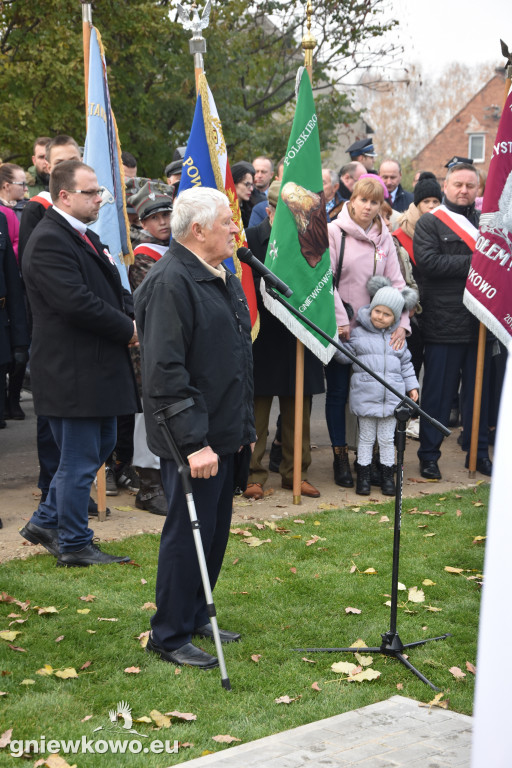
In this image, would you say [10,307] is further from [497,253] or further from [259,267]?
[497,253]

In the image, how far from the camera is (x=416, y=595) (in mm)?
5539

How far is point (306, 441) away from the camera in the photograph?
8039 millimetres

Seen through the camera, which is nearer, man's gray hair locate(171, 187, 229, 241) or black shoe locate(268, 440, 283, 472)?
man's gray hair locate(171, 187, 229, 241)

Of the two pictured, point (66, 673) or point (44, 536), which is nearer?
point (66, 673)

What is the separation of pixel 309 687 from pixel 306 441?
12.6ft

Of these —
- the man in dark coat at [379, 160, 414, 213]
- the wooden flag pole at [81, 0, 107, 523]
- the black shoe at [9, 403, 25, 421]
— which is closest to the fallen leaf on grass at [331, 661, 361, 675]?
the wooden flag pole at [81, 0, 107, 523]

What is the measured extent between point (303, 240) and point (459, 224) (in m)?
1.80

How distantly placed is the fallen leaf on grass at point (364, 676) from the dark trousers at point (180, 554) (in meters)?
0.83

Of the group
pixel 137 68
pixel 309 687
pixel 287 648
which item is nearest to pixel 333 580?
pixel 287 648

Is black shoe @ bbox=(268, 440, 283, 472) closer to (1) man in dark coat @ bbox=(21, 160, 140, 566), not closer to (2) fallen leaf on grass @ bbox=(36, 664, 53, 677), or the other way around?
(1) man in dark coat @ bbox=(21, 160, 140, 566)

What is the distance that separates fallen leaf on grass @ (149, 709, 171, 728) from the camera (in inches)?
154

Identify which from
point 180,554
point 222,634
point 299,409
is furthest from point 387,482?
point 180,554

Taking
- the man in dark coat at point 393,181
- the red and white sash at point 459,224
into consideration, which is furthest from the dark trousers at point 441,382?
the man in dark coat at point 393,181

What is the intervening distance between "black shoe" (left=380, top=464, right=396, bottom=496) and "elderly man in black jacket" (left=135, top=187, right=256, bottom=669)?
3.58m
